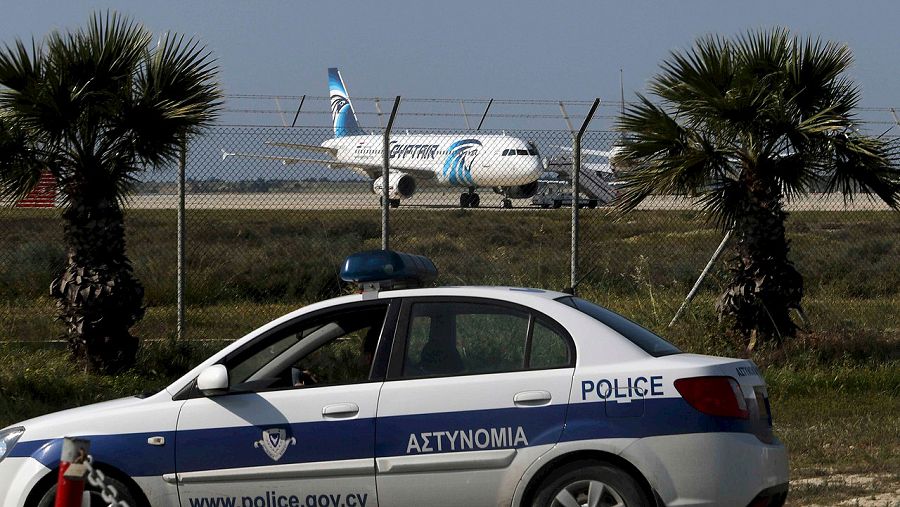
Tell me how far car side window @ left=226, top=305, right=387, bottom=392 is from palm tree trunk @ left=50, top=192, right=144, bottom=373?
5341 mm

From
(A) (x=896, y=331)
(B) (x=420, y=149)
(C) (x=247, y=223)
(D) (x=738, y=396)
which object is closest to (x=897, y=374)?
(A) (x=896, y=331)

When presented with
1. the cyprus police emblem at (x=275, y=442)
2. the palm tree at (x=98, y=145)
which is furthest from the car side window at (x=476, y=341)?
the palm tree at (x=98, y=145)

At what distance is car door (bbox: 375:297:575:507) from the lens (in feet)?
18.7

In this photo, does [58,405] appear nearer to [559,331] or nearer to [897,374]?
[559,331]

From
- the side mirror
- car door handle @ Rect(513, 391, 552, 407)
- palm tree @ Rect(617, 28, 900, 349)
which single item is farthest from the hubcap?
palm tree @ Rect(617, 28, 900, 349)

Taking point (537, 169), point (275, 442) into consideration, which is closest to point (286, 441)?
point (275, 442)

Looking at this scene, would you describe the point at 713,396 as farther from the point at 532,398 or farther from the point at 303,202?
the point at 303,202

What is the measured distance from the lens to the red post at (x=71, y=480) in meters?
3.89

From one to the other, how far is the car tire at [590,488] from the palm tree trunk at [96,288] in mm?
6678

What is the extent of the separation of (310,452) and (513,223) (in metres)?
30.1

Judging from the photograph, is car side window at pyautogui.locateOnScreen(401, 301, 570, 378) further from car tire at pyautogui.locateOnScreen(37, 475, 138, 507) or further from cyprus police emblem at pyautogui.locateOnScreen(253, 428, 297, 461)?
car tire at pyautogui.locateOnScreen(37, 475, 138, 507)

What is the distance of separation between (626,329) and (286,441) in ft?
5.88

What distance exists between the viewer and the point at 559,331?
5949 millimetres

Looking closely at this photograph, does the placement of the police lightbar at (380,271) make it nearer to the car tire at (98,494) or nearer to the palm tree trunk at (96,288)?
the car tire at (98,494)
